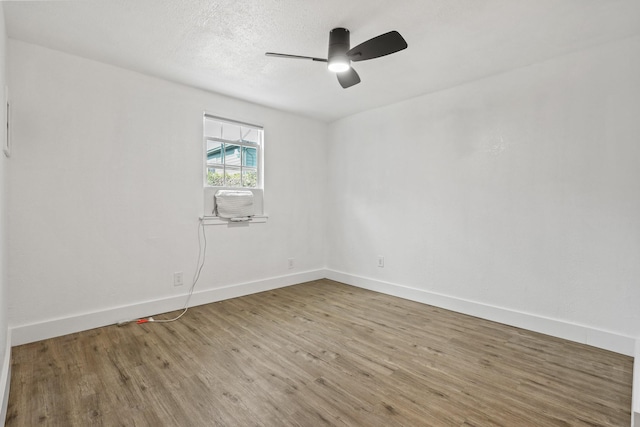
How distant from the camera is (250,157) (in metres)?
4.11

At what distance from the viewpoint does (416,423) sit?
1.62 metres

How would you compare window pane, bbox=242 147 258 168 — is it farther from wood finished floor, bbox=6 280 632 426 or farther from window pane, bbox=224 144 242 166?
wood finished floor, bbox=6 280 632 426

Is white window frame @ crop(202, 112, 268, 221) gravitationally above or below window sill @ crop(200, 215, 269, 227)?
above

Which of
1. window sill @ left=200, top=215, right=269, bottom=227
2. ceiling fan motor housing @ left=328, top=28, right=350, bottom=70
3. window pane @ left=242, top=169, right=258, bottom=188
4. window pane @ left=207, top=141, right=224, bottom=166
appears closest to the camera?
ceiling fan motor housing @ left=328, top=28, right=350, bottom=70

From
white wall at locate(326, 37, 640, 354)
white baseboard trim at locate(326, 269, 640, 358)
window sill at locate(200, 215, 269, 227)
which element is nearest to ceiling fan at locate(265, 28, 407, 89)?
white wall at locate(326, 37, 640, 354)

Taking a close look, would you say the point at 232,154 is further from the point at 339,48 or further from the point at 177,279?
the point at 339,48

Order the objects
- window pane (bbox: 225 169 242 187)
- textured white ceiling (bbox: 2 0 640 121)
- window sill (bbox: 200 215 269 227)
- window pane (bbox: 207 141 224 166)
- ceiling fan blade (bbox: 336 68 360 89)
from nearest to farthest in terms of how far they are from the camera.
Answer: textured white ceiling (bbox: 2 0 640 121)
ceiling fan blade (bbox: 336 68 360 89)
window sill (bbox: 200 215 269 227)
window pane (bbox: 207 141 224 166)
window pane (bbox: 225 169 242 187)

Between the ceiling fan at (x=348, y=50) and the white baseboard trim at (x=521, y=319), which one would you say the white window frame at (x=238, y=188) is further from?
the white baseboard trim at (x=521, y=319)

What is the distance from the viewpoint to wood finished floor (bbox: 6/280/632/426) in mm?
1681

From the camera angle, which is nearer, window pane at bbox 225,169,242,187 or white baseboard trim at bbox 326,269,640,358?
white baseboard trim at bbox 326,269,640,358

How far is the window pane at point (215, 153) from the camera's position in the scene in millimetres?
3711

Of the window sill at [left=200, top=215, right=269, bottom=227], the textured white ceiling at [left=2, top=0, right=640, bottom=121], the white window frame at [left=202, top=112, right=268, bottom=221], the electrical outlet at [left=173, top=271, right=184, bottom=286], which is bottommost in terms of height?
the electrical outlet at [left=173, top=271, right=184, bottom=286]

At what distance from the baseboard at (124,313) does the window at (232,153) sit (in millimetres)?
1296

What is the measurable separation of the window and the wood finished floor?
1686 mm
